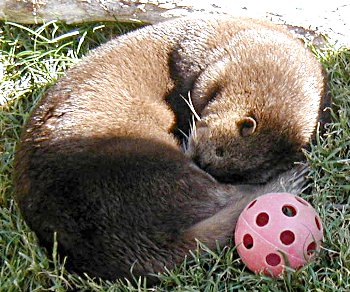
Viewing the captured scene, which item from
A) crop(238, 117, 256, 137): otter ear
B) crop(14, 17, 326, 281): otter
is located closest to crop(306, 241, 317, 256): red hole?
crop(14, 17, 326, 281): otter

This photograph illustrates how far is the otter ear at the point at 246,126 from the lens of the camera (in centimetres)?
345

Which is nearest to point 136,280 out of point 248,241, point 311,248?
point 248,241

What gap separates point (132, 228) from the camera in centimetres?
300

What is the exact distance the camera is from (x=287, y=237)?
288cm

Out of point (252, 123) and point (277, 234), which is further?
point (252, 123)

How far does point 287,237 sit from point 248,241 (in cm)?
17

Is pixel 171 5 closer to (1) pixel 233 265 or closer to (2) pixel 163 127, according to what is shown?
(2) pixel 163 127

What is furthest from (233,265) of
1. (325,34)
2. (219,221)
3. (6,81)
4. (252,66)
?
(6,81)

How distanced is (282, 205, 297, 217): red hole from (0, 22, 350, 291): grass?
22cm

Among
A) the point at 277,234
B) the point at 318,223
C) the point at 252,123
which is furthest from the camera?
the point at 252,123

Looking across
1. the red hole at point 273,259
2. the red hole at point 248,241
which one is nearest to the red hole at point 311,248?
the red hole at point 273,259

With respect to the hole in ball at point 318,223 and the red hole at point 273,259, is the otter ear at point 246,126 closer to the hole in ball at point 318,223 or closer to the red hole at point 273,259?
the hole in ball at point 318,223

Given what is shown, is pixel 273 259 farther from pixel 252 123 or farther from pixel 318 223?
pixel 252 123

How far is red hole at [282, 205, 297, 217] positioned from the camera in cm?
294
